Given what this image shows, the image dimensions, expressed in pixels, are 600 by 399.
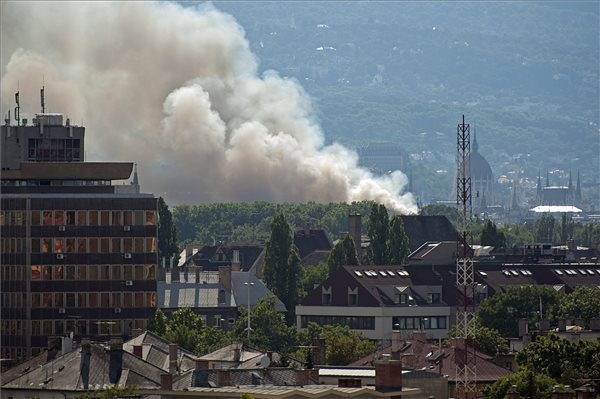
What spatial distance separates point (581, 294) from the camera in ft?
452

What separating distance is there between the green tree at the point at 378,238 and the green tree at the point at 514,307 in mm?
34471

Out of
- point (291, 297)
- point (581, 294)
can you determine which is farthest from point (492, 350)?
point (291, 297)

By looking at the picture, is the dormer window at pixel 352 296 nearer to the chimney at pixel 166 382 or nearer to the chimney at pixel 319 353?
the chimney at pixel 319 353

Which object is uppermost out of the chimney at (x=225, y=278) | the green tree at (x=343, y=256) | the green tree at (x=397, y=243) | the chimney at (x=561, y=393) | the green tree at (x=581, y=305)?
the green tree at (x=397, y=243)

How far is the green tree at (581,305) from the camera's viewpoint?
130750 mm

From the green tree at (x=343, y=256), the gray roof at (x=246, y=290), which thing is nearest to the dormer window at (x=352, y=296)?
the gray roof at (x=246, y=290)

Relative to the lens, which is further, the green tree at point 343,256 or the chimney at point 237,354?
the green tree at point 343,256

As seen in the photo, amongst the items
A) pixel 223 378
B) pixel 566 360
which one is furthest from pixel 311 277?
pixel 223 378

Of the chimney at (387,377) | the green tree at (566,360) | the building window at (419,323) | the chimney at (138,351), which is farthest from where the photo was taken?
the building window at (419,323)

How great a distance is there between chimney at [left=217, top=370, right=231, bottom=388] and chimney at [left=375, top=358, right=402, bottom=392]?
644 cm

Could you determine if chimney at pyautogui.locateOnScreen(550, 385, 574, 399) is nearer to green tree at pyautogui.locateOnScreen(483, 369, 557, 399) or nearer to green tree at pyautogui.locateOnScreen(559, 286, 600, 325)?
green tree at pyautogui.locateOnScreen(483, 369, 557, 399)

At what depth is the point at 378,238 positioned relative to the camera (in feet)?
588

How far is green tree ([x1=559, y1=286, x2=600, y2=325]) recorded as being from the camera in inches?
5148

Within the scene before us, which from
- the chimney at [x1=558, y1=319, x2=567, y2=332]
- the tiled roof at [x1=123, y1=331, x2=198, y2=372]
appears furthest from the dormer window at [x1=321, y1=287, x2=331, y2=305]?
the tiled roof at [x1=123, y1=331, x2=198, y2=372]
